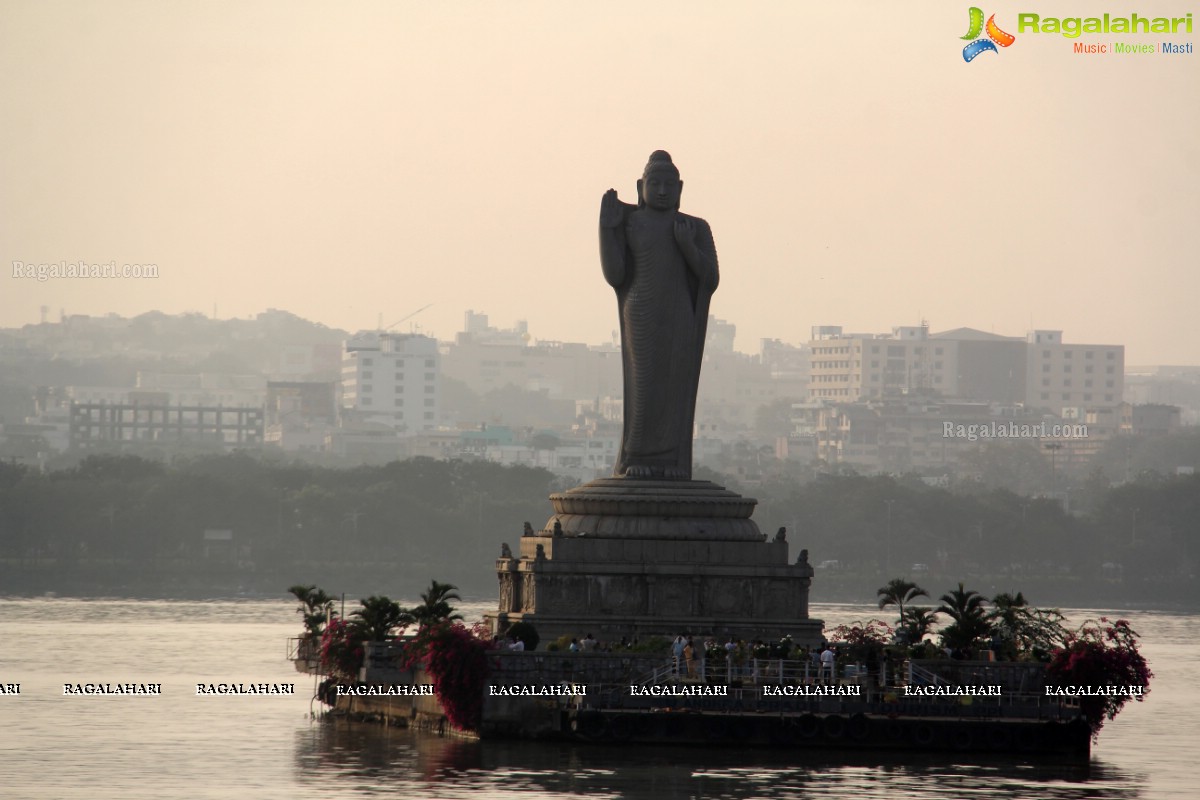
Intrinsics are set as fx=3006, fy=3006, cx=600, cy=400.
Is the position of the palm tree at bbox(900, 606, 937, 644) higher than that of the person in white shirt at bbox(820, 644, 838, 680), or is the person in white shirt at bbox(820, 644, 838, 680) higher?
the palm tree at bbox(900, 606, 937, 644)

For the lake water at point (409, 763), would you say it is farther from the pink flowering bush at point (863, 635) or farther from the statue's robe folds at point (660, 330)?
the statue's robe folds at point (660, 330)

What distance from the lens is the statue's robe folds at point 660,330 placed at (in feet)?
173

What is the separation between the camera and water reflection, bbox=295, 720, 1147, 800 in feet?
135

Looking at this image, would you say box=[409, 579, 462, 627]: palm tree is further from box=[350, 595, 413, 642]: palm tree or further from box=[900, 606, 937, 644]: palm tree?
box=[900, 606, 937, 644]: palm tree

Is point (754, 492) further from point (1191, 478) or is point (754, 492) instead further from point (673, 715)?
point (673, 715)

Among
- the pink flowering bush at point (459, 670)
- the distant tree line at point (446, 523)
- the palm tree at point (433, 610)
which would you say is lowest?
the pink flowering bush at point (459, 670)

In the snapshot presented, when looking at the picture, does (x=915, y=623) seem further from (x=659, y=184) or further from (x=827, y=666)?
(x=659, y=184)

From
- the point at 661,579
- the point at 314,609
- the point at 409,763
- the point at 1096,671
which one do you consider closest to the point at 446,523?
the point at 314,609

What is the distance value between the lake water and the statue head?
10432 mm

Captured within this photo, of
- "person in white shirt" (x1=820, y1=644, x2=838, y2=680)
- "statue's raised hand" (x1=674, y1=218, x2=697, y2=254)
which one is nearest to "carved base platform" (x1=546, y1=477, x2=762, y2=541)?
"statue's raised hand" (x1=674, y1=218, x2=697, y2=254)

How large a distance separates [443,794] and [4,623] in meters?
51.0

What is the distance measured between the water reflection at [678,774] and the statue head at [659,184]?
11.1 m

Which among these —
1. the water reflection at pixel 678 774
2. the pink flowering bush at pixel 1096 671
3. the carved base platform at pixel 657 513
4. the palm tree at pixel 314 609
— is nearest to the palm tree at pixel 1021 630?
the pink flowering bush at pixel 1096 671

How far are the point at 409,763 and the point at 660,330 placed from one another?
1136cm
